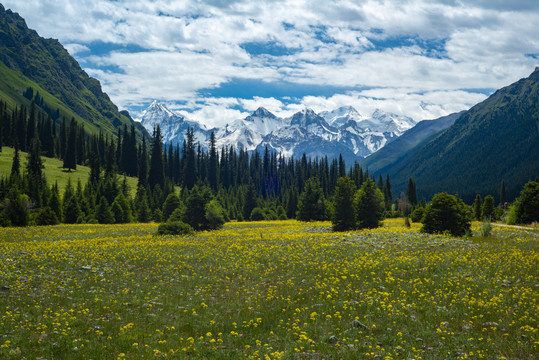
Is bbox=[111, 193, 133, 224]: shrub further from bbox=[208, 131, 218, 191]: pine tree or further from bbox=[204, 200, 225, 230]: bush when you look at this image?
bbox=[208, 131, 218, 191]: pine tree

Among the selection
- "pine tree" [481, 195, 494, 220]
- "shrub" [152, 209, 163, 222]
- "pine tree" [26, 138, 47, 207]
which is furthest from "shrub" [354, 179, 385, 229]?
"pine tree" [26, 138, 47, 207]

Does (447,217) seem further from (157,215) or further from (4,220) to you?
(157,215)

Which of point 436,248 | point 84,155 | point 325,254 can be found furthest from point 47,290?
point 84,155

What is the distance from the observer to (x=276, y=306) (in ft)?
43.9

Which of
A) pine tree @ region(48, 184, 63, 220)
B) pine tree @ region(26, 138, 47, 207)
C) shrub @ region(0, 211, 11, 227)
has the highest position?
pine tree @ region(26, 138, 47, 207)

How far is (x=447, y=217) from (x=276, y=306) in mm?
27476

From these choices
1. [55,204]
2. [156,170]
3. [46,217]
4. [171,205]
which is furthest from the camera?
[156,170]

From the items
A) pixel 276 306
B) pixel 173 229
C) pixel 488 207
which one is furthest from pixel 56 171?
pixel 488 207

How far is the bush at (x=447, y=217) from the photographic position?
33875 mm

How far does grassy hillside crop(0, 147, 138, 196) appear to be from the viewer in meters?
92.5

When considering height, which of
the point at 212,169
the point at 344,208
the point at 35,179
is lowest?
the point at 344,208

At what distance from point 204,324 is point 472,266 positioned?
14.5 m

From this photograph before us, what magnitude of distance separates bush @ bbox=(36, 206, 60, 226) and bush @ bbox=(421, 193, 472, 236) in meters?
55.2

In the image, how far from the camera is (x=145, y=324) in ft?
38.0
